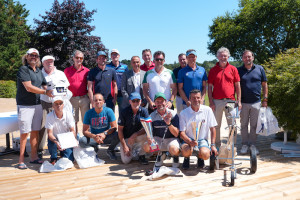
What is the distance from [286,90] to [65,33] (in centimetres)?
1887

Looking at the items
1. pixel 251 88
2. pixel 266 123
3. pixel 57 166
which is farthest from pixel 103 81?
pixel 266 123

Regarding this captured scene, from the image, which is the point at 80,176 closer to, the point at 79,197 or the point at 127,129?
the point at 79,197

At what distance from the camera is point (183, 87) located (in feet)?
18.2

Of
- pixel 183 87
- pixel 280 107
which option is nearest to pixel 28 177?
pixel 183 87

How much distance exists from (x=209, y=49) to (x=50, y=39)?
20.9 metres

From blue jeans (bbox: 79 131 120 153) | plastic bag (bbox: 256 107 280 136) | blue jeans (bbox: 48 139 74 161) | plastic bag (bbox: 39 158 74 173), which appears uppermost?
plastic bag (bbox: 256 107 280 136)

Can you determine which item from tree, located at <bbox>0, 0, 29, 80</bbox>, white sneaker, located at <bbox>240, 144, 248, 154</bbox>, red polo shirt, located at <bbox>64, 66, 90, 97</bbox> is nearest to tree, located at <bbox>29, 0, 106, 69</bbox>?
tree, located at <bbox>0, 0, 29, 80</bbox>

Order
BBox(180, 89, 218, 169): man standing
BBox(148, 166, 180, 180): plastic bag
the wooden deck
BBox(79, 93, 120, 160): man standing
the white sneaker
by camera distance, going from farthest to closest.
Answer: the white sneaker
BBox(79, 93, 120, 160): man standing
BBox(180, 89, 218, 169): man standing
BBox(148, 166, 180, 180): plastic bag
the wooden deck

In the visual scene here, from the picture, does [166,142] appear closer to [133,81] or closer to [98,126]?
[98,126]

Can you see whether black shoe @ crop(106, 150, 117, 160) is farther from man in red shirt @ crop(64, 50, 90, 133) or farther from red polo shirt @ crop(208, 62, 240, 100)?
red polo shirt @ crop(208, 62, 240, 100)

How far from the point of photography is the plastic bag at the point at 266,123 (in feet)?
17.5

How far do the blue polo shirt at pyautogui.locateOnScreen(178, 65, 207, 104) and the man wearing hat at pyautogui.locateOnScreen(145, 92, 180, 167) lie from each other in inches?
37.6

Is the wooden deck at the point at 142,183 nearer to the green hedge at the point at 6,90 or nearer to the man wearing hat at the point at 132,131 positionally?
the man wearing hat at the point at 132,131

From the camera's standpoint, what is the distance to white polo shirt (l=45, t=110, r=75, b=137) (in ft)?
16.3
